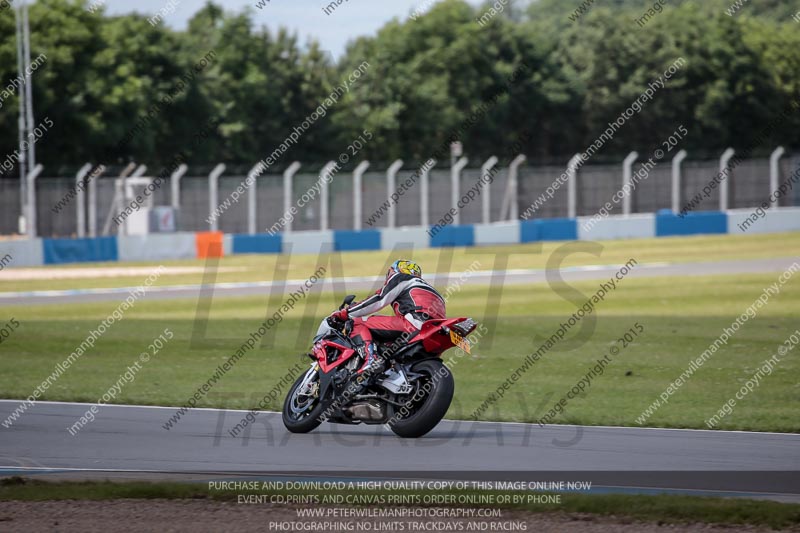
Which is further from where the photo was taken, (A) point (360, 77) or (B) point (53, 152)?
(A) point (360, 77)

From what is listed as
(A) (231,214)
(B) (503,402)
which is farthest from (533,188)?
(B) (503,402)

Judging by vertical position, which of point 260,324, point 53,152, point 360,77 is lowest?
point 260,324

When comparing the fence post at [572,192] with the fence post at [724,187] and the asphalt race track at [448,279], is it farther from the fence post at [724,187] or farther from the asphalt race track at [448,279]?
the asphalt race track at [448,279]

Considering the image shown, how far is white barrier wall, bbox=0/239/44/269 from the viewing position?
112 ft

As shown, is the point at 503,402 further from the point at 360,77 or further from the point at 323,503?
the point at 360,77

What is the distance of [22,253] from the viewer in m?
34.8

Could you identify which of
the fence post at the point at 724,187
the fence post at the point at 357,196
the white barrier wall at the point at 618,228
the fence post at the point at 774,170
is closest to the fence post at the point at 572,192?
the white barrier wall at the point at 618,228

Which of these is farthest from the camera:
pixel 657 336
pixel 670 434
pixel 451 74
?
pixel 451 74

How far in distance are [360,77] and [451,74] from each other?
6.77m

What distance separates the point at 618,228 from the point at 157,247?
1715 centimetres

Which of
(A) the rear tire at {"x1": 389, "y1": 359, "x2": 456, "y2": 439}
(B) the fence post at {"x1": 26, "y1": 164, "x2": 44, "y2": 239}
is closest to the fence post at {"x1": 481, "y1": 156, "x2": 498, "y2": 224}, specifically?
(B) the fence post at {"x1": 26, "y1": 164, "x2": 44, "y2": 239}

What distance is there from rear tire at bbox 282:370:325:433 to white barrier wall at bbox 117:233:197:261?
2728cm

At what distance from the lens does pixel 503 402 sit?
12.8m

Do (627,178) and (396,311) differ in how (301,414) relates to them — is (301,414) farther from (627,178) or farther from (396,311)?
(627,178)
